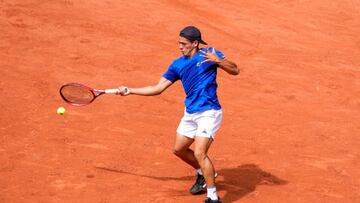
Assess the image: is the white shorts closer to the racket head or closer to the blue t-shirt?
the blue t-shirt

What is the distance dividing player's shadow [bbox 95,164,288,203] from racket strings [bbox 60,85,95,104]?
49.1 inches

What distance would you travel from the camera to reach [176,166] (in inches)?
415

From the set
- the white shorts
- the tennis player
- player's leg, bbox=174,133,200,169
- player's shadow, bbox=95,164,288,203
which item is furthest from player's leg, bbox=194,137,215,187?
player's shadow, bbox=95,164,288,203

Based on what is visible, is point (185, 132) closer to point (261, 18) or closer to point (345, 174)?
point (345, 174)

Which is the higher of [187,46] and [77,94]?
[187,46]

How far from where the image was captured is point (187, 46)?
28.5 ft

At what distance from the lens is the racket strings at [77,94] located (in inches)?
384

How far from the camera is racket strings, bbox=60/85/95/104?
32.0 feet

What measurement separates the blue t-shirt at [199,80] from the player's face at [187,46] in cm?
7

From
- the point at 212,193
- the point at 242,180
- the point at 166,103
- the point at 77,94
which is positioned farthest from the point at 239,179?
the point at 166,103

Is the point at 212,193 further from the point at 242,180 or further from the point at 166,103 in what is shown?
the point at 166,103

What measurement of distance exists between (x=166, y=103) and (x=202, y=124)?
456 centimetres

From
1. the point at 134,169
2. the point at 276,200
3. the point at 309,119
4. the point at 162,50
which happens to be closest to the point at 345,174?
the point at 276,200

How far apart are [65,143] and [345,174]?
4785 mm
